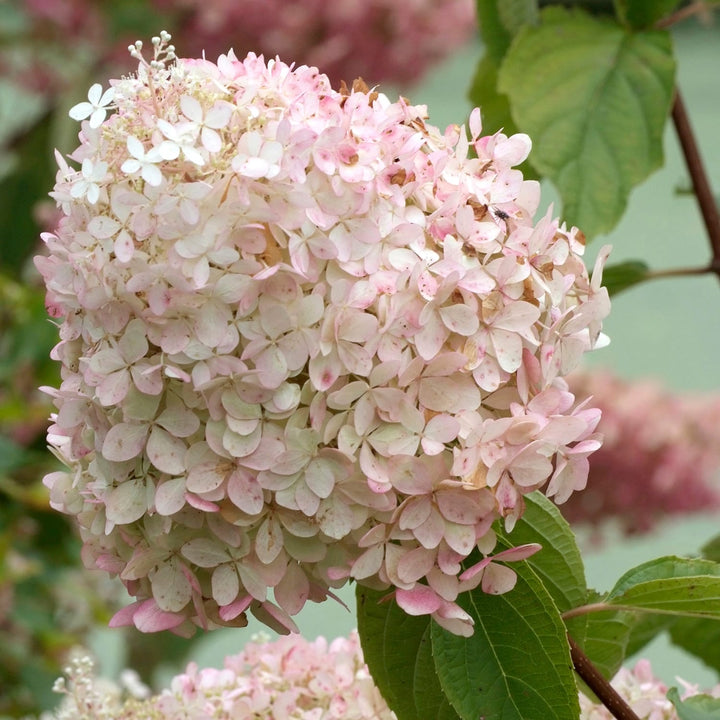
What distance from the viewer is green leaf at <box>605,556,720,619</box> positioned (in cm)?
47

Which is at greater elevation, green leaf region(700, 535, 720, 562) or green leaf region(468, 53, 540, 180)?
green leaf region(468, 53, 540, 180)

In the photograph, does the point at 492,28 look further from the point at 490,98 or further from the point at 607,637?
the point at 607,637

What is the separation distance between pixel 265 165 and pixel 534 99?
360mm

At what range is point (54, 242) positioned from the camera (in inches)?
17.4

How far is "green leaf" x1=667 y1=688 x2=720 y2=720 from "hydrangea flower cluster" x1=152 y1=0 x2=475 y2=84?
58.5 inches

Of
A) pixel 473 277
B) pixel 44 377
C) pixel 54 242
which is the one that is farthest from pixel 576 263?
pixel 44 377

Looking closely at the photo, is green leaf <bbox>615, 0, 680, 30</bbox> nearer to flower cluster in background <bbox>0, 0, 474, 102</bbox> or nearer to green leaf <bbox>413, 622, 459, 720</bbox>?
green leaf <bbox>413, 622, 459, 720</bbox>

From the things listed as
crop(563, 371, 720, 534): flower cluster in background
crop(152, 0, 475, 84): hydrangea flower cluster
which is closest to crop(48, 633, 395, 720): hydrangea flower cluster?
crop(563, 371, 720, 534): flower cluster in background

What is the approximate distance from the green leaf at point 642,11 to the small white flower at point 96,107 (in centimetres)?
42

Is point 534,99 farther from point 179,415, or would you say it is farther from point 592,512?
point 592,512

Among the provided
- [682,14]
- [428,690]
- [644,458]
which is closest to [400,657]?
[428,690]

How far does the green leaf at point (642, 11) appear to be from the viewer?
2.49 ft

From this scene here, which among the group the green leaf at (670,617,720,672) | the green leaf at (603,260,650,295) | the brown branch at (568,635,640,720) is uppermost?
the green leaf at (603,260,650,295)

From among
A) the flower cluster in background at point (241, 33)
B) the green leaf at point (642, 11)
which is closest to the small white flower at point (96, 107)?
the green leaf at point (642, 11)
